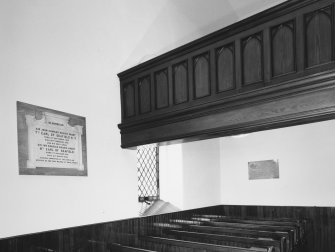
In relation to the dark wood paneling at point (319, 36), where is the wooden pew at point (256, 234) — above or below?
below

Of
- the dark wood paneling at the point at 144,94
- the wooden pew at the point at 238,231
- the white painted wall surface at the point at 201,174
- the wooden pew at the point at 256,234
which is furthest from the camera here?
the white painted wall surface at the point at 201,174

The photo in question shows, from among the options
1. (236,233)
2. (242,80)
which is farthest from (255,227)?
(242,80)

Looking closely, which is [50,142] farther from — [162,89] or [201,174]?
[201,174]

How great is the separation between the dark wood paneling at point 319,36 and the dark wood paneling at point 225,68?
732 mm

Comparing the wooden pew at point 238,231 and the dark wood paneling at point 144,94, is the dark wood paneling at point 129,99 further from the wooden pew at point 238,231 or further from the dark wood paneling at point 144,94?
the wooden pew at point 238,231

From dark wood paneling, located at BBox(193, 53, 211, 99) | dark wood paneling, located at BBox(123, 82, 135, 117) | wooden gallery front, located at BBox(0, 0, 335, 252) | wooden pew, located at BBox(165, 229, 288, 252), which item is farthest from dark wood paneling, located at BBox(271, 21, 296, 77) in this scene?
dark wood paneling, located at BBox(123, 82, 135, 117)

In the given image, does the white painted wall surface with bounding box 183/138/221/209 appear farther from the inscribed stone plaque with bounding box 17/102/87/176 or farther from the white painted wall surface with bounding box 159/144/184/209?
the inscribed stone plaque with bounding box 17/102/87/176

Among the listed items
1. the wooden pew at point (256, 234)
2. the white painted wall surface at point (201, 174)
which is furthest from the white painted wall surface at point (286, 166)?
the wooden pew at point (256, 234)

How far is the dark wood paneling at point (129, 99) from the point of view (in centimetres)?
397

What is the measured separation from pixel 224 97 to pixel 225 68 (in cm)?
33

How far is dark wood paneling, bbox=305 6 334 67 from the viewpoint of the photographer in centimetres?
250

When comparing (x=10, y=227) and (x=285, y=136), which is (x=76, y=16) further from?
(x=285, y=136)

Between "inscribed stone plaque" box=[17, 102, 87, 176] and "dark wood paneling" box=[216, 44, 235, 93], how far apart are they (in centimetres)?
168

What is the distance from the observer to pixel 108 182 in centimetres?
380
